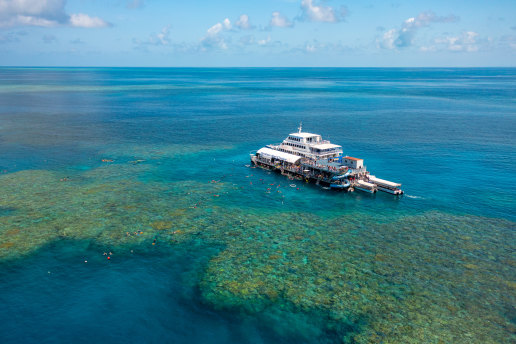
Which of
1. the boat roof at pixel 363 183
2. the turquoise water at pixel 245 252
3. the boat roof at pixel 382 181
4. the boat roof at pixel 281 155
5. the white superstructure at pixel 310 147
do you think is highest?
the white superstructure at pixel 310 147

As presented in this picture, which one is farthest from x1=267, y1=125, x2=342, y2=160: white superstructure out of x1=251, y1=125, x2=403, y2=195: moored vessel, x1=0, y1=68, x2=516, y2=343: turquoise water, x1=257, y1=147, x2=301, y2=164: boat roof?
x1=0, y1=68, x2=516, y2=343: turquoise water

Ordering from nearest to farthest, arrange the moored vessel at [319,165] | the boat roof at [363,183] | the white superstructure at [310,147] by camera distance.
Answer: the boat roof at [363,183], the moored vessel at [319,165], the white superstructure at [310,147]

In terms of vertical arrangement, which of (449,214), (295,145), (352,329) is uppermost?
(295,145)

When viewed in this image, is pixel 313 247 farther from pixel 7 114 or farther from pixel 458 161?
pixel 7 114

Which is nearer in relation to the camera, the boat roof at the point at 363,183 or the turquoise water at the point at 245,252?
the turquoise water at the point at 245,252

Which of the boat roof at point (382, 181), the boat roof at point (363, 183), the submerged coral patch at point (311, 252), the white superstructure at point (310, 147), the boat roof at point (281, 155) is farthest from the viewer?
the white superstructure at point (310, 147)

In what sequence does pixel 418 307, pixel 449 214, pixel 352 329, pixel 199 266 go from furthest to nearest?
pixel 449 214
pixel 199 266
pixel 418 307
pixel 352 329

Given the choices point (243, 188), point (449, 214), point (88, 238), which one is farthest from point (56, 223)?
point (449, 214)

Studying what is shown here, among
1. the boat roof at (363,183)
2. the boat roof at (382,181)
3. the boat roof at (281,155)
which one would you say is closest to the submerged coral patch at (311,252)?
the boat roof at (363,183)

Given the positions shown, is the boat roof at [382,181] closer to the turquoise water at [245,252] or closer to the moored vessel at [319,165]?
the moored vessel at [319,165]

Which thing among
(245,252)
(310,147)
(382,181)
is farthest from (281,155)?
(245,252)

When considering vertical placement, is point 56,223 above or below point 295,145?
below
